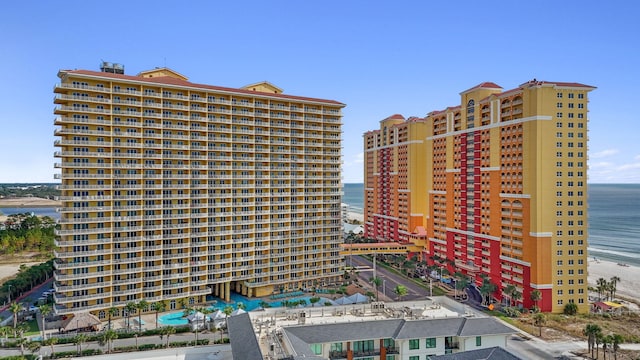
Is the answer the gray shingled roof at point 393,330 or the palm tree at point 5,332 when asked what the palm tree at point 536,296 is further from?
the palm tree at point 5,332

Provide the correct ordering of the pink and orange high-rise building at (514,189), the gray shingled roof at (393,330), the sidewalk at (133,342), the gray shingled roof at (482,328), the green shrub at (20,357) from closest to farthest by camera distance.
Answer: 1. the gray shingled roof at (393,330)
2. the gray shingled roof at (482,328)
3. the green shrub at (20,357)
4. the sidewalk at (133,342)
5. the pink and orange high-rise building at (514,189)

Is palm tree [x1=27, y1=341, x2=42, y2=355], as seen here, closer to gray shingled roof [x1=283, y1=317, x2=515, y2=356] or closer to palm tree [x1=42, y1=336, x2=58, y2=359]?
palm tree [x1=42, y1=336, x2=58, y2=359]

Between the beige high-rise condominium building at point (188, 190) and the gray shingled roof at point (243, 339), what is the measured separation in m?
31.7

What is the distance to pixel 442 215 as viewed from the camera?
100625mm

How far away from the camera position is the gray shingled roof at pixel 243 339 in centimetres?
3462

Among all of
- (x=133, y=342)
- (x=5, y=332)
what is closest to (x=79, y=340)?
(x=133, y=342)

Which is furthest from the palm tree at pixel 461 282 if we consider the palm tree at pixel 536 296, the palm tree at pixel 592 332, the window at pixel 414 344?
the window at pixel 414 344

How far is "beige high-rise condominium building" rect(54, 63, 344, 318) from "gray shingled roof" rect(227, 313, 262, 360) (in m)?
31.7

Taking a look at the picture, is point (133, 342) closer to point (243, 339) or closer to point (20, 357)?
point (20, 357)

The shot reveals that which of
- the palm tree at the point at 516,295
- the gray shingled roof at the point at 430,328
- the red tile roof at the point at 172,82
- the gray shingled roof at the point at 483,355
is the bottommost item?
the palm tree at the point at 516,295

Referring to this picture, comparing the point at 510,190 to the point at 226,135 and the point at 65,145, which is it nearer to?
the point at 226,135

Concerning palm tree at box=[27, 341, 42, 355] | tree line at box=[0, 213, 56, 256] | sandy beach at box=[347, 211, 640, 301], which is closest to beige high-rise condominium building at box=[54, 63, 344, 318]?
palm tree at box=[27, 341, 42, 355]

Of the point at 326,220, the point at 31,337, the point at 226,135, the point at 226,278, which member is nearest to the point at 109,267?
the point at 31,337

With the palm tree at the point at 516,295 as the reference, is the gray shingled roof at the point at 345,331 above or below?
above
